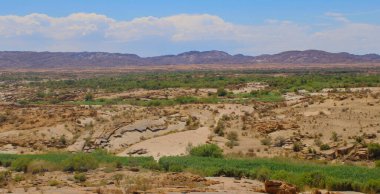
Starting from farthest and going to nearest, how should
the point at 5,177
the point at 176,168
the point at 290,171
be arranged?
the point at 176,168
the point at 290,171
the point at 5,177

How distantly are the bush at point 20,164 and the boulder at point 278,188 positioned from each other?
1389cm

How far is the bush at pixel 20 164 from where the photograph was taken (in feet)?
93.9

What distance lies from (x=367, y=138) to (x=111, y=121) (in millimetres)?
19822

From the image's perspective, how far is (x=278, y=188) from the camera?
2064 centimetres

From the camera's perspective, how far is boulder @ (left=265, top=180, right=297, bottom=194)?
802 inches

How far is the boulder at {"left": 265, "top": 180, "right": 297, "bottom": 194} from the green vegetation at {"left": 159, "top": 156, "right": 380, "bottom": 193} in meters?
2.31

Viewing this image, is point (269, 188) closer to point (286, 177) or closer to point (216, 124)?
point (286, 177)

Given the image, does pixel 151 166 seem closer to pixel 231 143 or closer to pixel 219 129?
pixel 231 143

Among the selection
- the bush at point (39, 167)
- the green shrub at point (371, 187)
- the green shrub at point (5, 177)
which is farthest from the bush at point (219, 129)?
the green shrub at point (371, 187)

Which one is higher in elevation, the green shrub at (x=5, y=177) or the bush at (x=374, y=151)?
the bush at (x=374, y=151)

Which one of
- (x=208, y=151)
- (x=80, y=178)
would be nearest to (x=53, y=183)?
(x=80, y=178)

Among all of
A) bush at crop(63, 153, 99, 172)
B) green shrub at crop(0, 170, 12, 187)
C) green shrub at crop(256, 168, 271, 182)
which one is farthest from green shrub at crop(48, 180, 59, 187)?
green shrub at crop(256, 168, 271, 182)

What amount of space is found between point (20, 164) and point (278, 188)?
14984 mm

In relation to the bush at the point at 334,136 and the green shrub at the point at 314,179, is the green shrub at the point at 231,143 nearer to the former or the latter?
the bush at the point at 334,136
